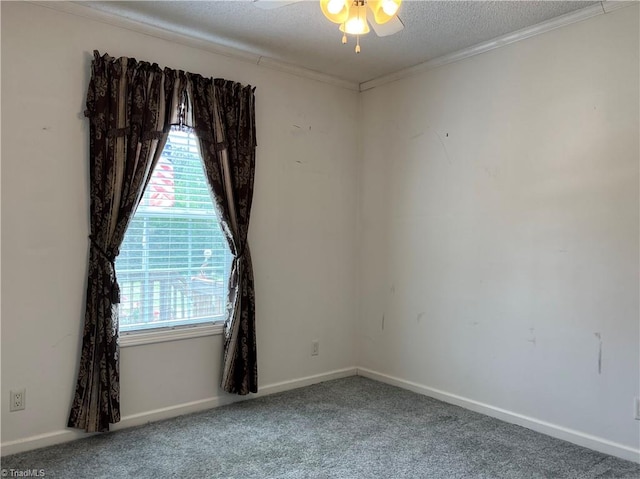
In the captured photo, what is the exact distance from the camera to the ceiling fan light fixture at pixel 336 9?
6.08 ft

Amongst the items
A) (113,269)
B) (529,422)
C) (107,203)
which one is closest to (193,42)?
(107,203)

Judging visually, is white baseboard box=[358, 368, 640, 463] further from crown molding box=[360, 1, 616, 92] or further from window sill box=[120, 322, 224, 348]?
crown molding box=[360, 1, 616, 92]

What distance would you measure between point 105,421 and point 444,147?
9.27 feet

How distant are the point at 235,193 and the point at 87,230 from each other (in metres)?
0.97

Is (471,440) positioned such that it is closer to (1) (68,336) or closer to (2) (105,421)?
(2) (105,421)

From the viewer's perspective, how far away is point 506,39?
3.29 m

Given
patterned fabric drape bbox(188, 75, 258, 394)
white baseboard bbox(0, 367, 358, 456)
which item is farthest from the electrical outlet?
patterned fabric drape bbox(188, 75, 258, 394)

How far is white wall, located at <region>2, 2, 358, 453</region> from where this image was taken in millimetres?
2752

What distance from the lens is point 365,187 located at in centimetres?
432

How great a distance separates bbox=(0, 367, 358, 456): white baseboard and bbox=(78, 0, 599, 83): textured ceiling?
242 centimetres

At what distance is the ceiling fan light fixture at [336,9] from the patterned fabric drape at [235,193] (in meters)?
1.63

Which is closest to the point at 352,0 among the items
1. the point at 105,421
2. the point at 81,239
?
the point at 81,239

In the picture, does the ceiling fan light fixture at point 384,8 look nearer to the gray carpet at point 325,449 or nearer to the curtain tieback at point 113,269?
the curtain tieback at point 113,269

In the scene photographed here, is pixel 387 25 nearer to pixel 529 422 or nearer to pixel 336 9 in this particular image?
Result: pixel 336 9
